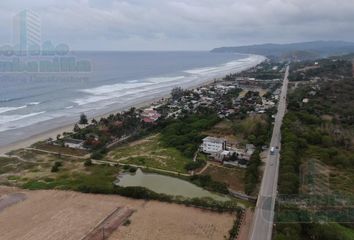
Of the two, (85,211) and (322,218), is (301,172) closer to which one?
(322,218)

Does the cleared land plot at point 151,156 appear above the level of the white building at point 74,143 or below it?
below

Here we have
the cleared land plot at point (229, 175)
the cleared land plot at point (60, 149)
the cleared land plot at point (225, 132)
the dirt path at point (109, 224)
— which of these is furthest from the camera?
the cleared land plot at point (225, 132)

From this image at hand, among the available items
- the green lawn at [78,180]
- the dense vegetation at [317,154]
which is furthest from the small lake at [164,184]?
the dense vegetation at [317,154]

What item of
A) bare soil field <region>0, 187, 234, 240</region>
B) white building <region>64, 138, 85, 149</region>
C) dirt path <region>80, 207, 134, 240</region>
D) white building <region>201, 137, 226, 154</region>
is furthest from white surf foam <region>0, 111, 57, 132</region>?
dirt path <region>80, 207, 134, 240</region>

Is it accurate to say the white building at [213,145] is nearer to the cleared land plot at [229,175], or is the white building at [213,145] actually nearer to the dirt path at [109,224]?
the cleared land plot at [229,175]

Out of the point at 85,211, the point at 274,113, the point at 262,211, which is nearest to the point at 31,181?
the point at 85,211
